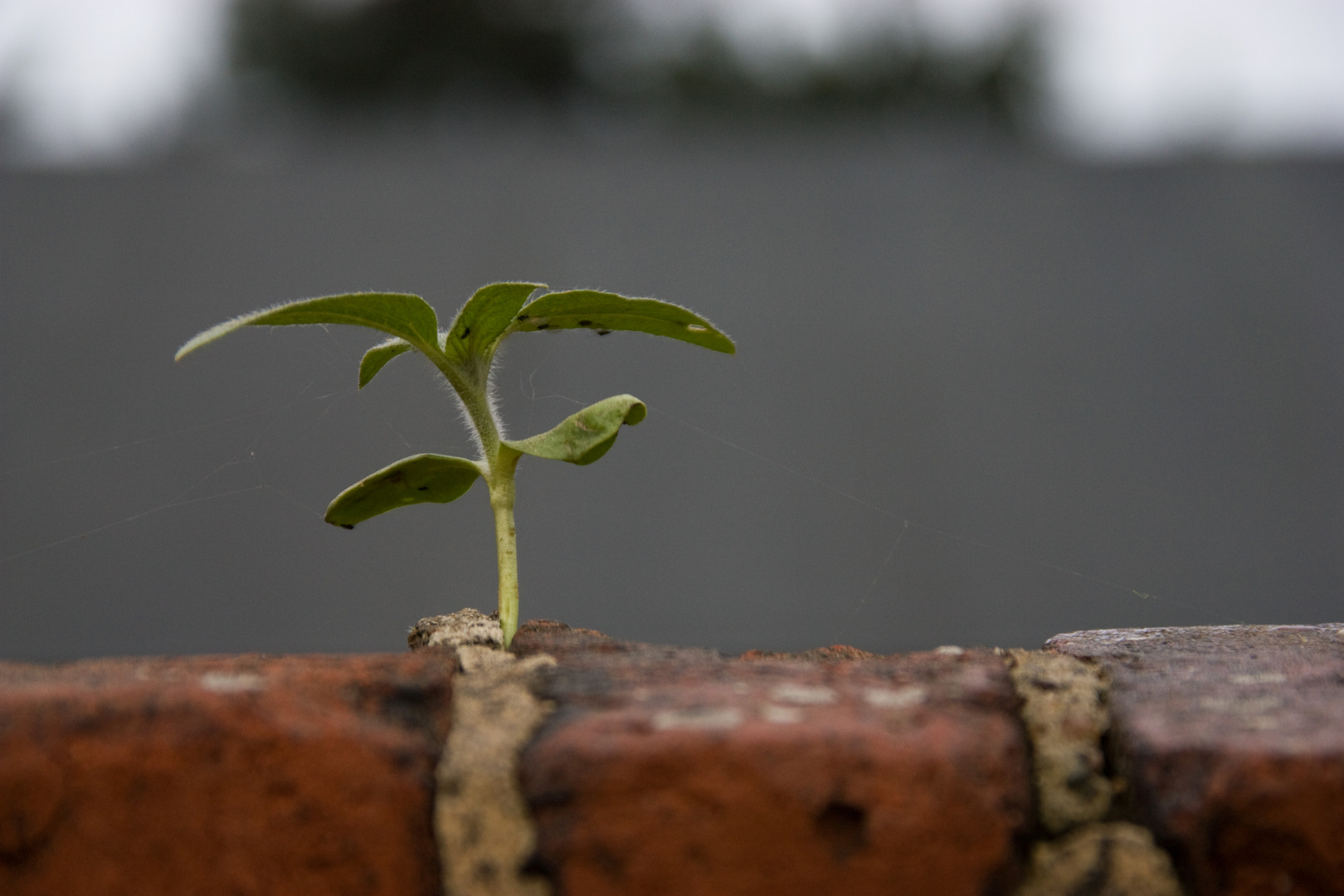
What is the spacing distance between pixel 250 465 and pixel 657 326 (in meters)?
2.15

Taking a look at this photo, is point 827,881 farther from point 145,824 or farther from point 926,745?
point 145,824

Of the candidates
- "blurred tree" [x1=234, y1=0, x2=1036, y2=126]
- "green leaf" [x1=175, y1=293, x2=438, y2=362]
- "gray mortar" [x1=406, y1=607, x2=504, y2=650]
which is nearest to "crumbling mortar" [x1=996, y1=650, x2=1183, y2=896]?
"gray mortar" [x1=406, y1=607, x2=504, y2=650]

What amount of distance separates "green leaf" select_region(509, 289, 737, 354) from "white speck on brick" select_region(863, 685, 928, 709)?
10.8 inches

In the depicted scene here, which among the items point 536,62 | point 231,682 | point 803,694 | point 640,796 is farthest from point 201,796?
point 536,62

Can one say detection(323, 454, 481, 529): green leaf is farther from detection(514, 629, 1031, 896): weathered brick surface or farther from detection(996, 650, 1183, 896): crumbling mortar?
detection(996, 650, 1183, 896): crumbling mortar

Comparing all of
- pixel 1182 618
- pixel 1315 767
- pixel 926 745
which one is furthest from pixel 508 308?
pixel 1182 618

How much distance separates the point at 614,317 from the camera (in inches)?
29.6

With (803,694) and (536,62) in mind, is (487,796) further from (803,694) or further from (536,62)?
(536,62)

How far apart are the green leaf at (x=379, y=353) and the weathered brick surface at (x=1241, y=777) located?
594 mm

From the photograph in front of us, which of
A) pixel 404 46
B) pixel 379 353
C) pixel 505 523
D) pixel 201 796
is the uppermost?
pixel 404 46

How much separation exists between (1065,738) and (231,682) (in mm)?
514

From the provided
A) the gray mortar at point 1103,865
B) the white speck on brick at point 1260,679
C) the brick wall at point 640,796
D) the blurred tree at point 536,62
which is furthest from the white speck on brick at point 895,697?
the blurred tree at point 536,62

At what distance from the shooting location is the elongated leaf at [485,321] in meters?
0.73

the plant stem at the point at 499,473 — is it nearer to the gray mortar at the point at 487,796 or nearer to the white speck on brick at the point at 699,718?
the gray mortar at the point at 487,796
